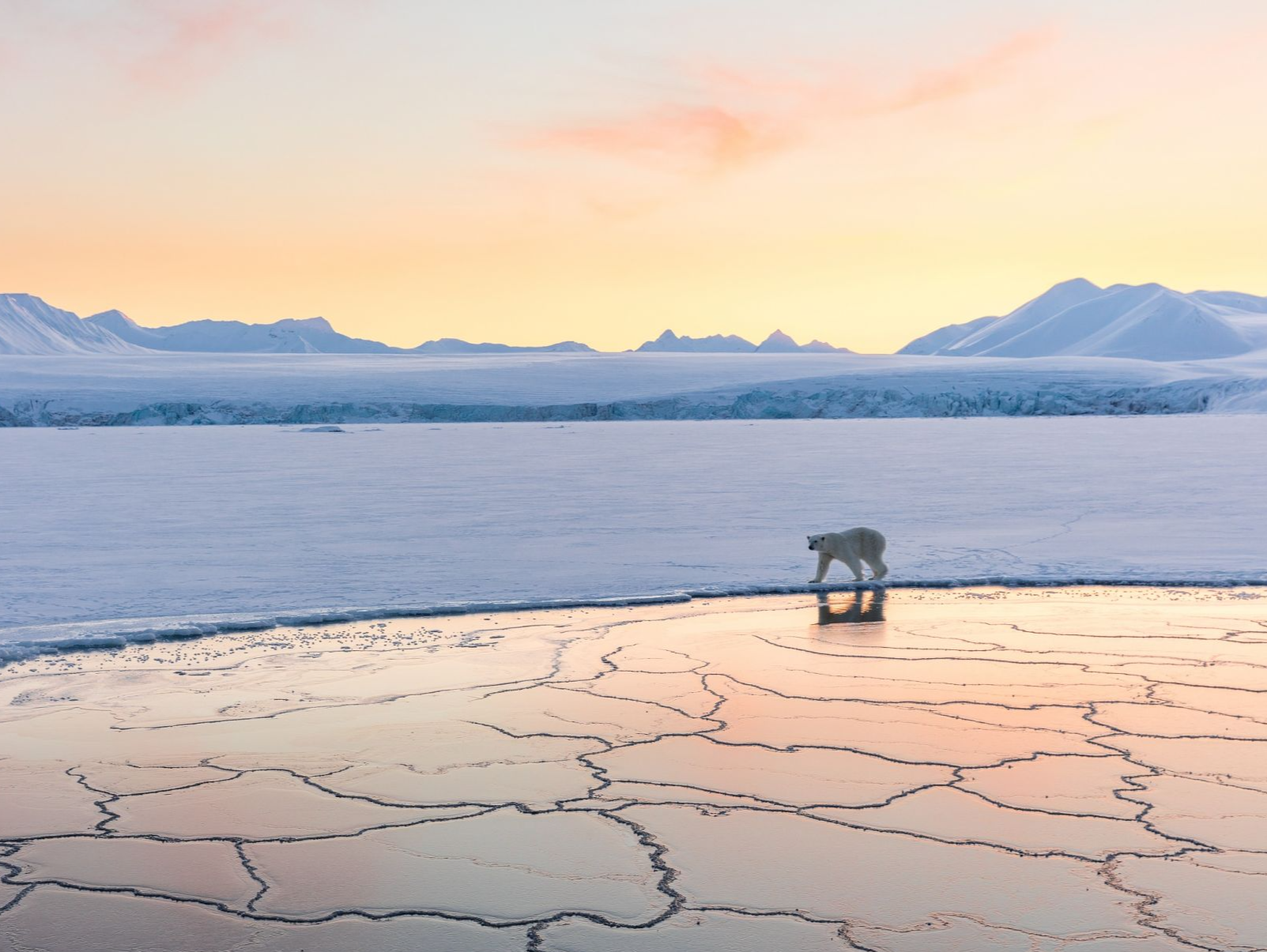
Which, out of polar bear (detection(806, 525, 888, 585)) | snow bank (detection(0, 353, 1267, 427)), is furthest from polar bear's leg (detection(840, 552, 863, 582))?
snow bank (detection(0, 353, 1267, 427))

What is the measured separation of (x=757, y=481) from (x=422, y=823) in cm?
1390

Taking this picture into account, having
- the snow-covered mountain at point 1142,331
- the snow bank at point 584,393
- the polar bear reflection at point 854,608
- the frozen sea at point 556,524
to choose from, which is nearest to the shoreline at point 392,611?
the frozen sea at point 556,524

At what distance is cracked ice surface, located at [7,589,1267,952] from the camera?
3.04 meters

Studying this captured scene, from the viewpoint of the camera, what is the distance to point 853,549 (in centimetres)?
888

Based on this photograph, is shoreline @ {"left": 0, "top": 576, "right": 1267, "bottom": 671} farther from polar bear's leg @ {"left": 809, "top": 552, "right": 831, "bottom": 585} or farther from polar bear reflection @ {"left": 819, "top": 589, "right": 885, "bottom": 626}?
polar bear reflection @ {"left": 819, "top": 589, "right": 885, "bottom": 626}

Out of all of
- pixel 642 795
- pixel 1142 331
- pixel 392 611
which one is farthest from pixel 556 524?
pixel 1142 331

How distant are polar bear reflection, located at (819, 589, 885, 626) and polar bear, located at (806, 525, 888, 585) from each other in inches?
8.6

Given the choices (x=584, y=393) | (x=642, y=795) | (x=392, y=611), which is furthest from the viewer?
(x=584, y=393)

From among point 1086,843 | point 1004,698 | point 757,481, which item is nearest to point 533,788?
point 1086,843

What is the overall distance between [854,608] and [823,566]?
922 millimetres

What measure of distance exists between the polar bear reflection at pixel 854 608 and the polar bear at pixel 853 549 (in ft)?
0.72

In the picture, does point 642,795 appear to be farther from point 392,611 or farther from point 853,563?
point 853,563

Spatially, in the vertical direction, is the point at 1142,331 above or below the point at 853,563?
above

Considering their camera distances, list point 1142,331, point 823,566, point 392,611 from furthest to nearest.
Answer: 1. point 1142,331
2. point 823,566
3. point 392,611
